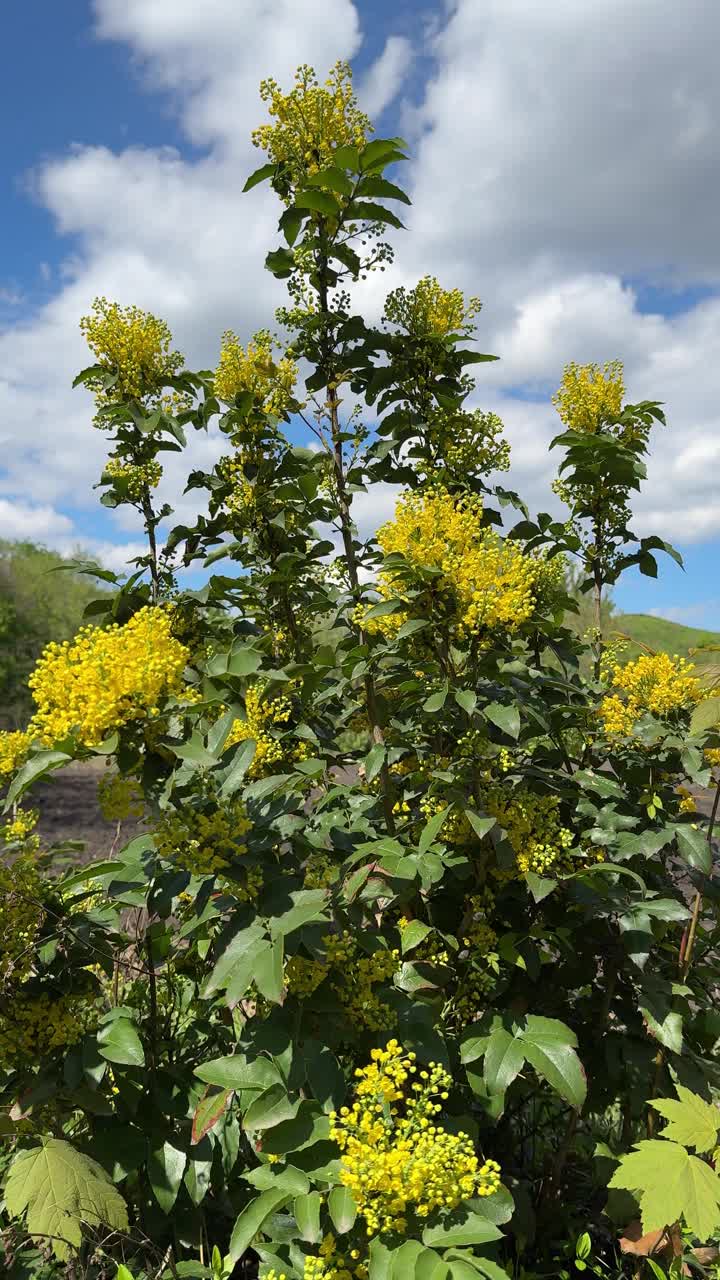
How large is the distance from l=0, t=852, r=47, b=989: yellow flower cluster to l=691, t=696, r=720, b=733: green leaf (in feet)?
6.04

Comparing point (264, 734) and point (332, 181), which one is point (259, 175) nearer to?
point (332, 181)

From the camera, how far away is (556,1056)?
206cm

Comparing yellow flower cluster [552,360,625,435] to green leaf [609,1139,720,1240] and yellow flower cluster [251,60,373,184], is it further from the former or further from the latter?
green leaf [609,1139,720,1240]

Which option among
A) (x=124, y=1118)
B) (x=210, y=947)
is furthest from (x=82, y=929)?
(x=124, y=1118)

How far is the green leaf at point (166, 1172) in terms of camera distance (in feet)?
7.39

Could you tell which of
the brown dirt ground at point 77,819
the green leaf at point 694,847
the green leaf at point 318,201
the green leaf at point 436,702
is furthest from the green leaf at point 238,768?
the brown dirt ground at point 77,819

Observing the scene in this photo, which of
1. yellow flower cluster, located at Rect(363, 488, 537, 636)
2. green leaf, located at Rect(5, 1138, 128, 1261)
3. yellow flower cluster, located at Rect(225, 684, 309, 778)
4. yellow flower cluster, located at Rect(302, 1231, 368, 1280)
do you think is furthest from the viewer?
yellow flower cluster, located at Rect(225, 684, 309, 778)

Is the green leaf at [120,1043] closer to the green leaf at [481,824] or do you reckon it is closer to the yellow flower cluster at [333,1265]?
the yellow flower cluster at [333,1265]

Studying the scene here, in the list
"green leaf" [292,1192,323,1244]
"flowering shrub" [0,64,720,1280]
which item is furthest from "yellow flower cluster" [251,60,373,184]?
"green leaf" [292,1192,323,1244]

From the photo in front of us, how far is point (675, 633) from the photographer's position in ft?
116

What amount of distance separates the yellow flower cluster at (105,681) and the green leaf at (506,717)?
81cm

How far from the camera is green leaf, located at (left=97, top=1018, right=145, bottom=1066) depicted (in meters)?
2.20

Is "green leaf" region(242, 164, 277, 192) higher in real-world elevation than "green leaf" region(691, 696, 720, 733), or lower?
higher

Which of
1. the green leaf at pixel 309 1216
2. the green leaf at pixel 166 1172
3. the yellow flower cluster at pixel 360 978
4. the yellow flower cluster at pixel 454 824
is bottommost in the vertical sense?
the green leaf at pixel 166 1172
